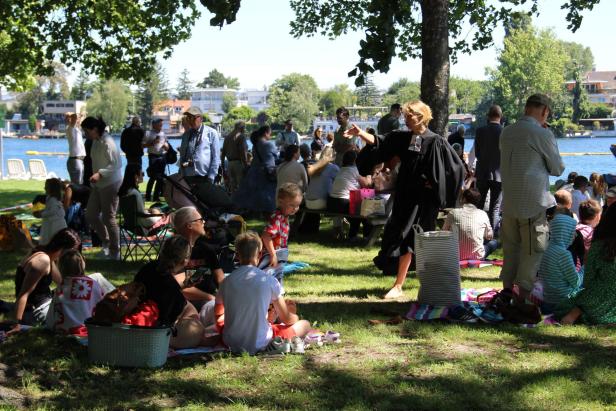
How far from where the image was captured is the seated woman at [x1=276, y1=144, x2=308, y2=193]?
1174cm

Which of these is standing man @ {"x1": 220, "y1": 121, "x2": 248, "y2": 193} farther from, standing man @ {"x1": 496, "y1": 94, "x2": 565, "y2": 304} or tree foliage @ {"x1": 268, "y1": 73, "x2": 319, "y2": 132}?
tree foliage @ {"x1": 268, "y1": 73, "x2": 319, "y2": 132}

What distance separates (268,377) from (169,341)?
2.84 feet

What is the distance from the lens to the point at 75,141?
14.3 meters

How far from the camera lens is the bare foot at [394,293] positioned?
7.48 m

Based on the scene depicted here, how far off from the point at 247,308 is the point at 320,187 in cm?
640

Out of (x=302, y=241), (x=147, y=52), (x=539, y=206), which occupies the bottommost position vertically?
(x=302, y=241)

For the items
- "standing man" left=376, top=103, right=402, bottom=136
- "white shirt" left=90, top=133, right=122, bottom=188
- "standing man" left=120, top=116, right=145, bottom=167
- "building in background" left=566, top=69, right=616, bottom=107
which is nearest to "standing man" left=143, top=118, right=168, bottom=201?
"standing man" left=120, top=116, right=145, bottom=167

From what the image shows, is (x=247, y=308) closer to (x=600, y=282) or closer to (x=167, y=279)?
(x=167, y=279)

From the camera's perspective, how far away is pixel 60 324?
6.02 metres

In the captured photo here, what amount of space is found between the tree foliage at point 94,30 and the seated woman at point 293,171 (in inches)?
270

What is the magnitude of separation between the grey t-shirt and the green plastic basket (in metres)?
0.45

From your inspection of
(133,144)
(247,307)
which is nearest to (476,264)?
(247,307)

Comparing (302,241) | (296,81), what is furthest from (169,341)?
(296,81)

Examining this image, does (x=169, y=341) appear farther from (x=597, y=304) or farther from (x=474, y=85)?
(x=474, y=85)
